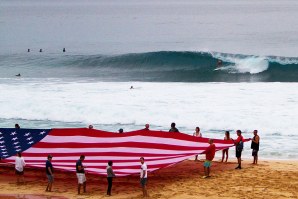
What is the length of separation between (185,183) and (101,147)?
281 cm

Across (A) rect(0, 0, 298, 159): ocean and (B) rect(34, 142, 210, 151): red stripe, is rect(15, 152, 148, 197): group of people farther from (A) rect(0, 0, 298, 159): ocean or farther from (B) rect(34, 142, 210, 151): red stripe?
(A) rect(0, 0, 298, 159): ocean

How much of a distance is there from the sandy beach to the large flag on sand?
0.65 m

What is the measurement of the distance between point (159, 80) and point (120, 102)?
11144 mm

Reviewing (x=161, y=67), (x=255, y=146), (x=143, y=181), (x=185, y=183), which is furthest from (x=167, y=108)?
(x=161, y=67)

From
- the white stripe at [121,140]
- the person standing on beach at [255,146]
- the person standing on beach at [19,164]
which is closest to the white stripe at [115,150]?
the white stripe at [121,140]

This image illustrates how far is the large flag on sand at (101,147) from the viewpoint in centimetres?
1803

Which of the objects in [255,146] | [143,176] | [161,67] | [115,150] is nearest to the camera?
[143,176]

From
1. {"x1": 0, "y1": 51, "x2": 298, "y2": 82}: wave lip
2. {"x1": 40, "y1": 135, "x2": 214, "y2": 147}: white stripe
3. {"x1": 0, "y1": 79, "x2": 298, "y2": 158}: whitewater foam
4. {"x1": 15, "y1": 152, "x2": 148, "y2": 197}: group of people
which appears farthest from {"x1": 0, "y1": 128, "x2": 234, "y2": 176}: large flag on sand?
{"x1": 0, "y1": 51, "x2": 298, "y2": 82}: wave lip

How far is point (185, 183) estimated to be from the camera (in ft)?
60.1

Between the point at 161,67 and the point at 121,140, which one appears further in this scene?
the point at 161,67

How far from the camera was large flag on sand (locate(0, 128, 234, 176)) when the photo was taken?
1803cm

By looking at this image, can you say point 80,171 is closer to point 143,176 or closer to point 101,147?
point 101,147

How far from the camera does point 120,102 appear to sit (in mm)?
33250

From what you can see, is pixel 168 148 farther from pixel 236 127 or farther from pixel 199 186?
pixel 236 127
